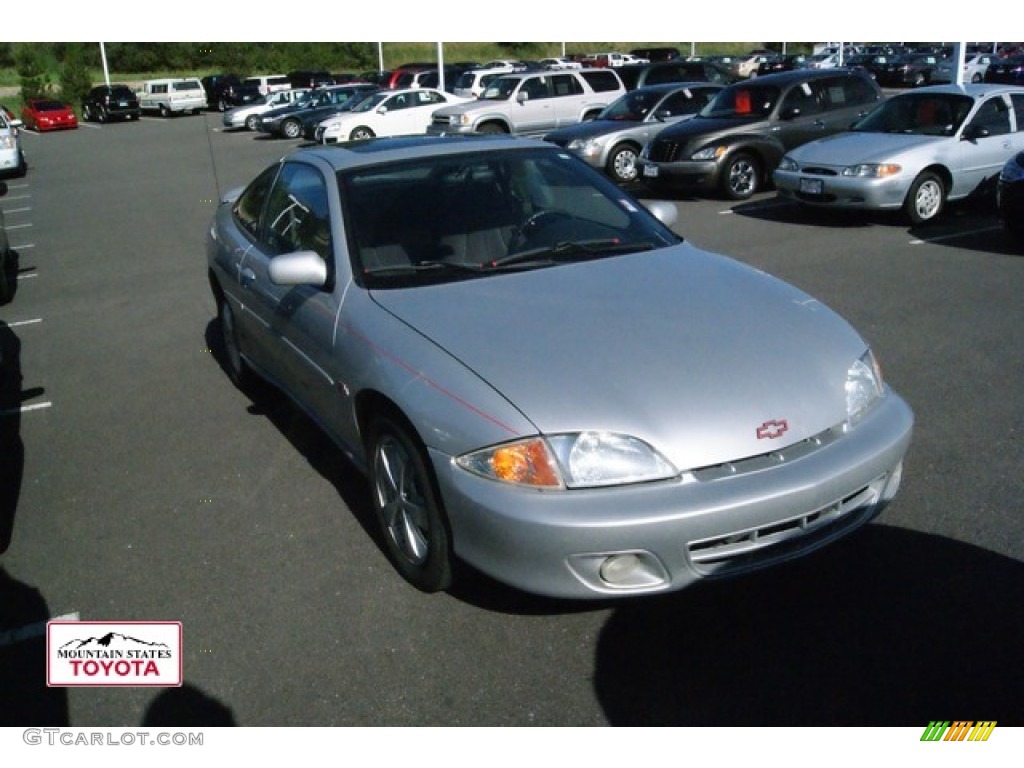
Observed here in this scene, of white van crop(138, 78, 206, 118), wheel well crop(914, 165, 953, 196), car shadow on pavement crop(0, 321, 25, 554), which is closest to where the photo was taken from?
car shadow on pavement crop(0, 321, 25, 554)

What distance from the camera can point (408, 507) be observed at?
3639 millimetres

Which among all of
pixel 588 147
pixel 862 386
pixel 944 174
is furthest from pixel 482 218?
pixel 588 147

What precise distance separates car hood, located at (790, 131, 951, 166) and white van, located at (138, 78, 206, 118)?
37.4 metres

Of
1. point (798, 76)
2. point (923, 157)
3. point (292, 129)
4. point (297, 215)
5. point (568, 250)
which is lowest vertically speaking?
point (292, 129)

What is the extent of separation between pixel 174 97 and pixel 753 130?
35.6m

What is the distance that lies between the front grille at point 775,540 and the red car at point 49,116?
137 ft

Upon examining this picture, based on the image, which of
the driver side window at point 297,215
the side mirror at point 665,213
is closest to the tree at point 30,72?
the driver side window at point 297,215

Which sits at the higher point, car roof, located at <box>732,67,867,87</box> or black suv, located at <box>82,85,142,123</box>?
car roof, located at <box>732,67,867,87</box>

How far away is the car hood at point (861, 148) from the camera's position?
10.5 meters

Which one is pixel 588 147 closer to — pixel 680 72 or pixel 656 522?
pixel 680 72

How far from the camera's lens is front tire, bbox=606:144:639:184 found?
15.1m

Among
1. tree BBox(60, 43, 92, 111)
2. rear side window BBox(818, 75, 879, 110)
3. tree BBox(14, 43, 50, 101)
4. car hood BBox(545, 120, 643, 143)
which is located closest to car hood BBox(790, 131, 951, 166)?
rear side window BBox(818, 75, 879, 110)

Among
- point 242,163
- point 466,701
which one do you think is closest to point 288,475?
point 466,701

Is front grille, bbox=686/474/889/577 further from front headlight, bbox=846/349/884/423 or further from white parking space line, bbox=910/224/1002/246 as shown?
white parking space line, bbox=910/224/1002/246
